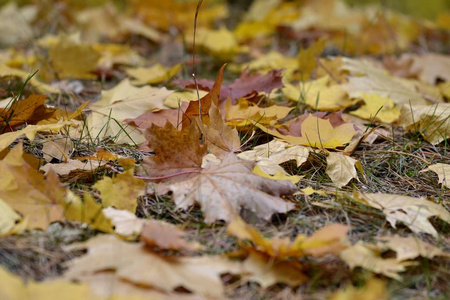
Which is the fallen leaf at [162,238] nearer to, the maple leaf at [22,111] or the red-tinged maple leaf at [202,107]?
the red-tinged maple leaf at [202,107]

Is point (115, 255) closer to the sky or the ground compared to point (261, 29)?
closer to the sky

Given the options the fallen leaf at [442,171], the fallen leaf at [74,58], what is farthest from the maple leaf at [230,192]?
the fallen leaf at [74,58]

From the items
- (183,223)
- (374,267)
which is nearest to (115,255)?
(183,223)

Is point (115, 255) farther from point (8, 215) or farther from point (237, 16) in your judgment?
point (237, 16)

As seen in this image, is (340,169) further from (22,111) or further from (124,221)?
(22,111)

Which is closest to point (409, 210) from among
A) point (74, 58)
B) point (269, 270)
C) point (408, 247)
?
point (408, 247)
